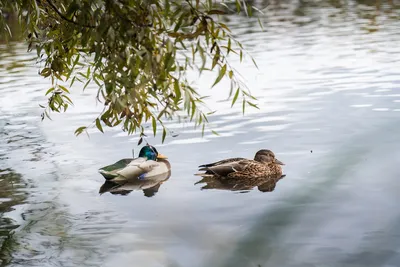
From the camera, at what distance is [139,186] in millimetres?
12102

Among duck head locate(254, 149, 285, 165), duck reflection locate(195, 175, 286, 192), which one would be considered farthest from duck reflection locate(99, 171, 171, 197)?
duck head locate(254, 149, 285, 165)

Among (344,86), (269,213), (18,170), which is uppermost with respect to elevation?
(269,213)

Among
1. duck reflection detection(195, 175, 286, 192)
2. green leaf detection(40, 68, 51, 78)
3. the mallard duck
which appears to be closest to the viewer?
green leaf detection(40, 68, 51, 78)

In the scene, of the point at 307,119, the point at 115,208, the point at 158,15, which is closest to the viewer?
the point at 158,15

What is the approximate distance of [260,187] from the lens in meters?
11.7

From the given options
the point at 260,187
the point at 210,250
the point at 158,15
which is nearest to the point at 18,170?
the point at 260,187

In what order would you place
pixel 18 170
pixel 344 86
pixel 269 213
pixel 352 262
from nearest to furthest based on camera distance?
1. pixel 269 213
2. pixel 352 262
3. pixel 18 170
4. pixel 344 86

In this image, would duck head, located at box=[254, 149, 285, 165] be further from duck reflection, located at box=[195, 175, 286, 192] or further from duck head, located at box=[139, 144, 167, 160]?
duck head, located at box=[139, 144, 167, 160]

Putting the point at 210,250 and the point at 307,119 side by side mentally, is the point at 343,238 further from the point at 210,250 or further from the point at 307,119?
the point at 307,119

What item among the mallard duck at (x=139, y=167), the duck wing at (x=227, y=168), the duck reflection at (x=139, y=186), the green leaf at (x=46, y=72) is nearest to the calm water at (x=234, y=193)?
the duck reflection at (x=139, y=186)

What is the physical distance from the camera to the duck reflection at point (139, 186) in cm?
1166

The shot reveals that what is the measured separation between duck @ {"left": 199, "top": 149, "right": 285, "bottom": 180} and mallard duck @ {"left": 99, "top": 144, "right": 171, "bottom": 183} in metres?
0.70

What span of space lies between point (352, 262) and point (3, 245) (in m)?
3.88

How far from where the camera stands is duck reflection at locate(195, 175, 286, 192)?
11648 millimetres
